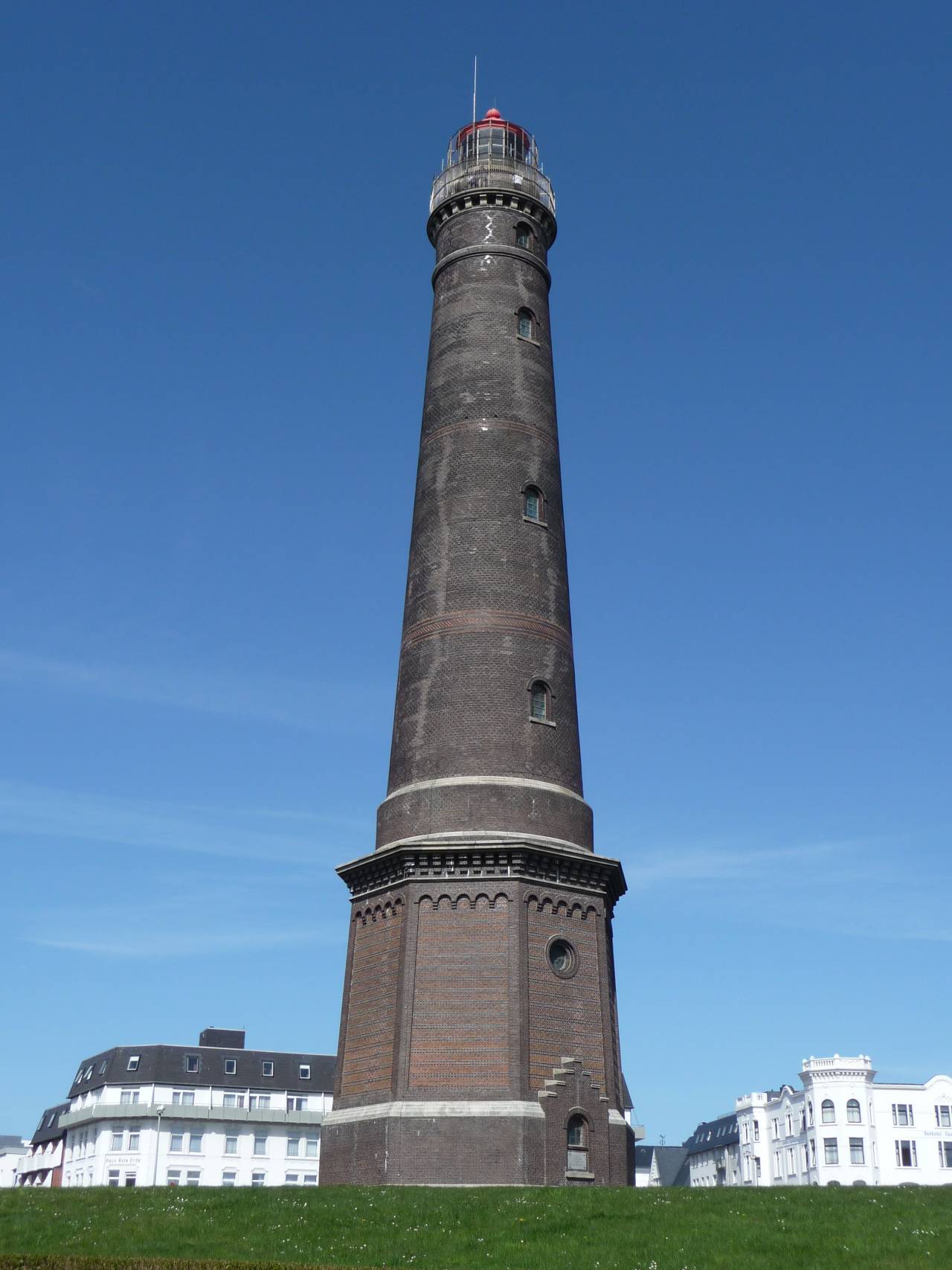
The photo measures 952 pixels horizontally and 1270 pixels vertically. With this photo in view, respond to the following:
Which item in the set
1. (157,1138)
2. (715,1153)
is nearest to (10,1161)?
(157,1138)

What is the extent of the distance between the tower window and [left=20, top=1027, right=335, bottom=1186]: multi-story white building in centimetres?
5077

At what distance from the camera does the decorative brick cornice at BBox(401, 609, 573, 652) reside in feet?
117

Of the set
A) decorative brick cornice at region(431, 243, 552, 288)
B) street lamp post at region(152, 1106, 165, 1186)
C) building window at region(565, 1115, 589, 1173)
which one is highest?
decorative brick cornice at region(431, 243, 552, 288)

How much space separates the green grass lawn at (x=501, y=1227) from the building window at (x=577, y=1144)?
3733 mm

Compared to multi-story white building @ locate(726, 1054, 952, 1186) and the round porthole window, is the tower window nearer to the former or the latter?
the round porthole window

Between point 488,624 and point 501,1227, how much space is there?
1630 cm

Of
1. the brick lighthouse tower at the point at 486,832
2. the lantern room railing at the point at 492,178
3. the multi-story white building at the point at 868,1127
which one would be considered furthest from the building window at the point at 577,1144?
the multi-story white building at the point at 868,1127

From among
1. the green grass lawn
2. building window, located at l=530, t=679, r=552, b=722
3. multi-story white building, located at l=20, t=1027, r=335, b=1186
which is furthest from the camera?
multi-story white building, located at l=20, t=1027, r=335, b=1186

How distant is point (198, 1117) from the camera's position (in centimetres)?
7712

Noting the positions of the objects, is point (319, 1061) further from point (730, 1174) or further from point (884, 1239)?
point (884, 1239)

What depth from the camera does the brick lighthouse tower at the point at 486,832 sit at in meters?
31.0

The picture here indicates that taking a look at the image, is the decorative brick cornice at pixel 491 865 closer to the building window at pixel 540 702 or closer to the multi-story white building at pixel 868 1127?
the building window at pixel 540 702

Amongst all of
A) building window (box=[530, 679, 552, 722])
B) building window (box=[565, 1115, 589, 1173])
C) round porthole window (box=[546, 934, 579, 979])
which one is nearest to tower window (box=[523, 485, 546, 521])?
building window (box=[530, 679, 552, 722])

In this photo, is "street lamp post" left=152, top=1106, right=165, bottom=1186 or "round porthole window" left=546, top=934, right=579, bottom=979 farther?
"street lamp post" left=152, top=1106, right=165, bottom=1186
